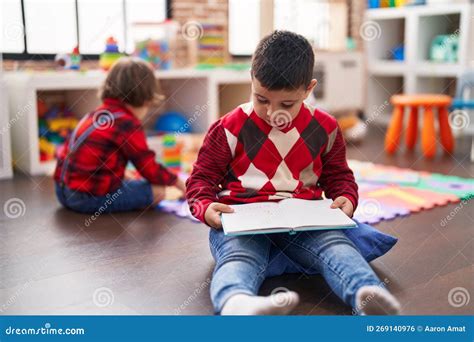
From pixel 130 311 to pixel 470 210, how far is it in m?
1.07

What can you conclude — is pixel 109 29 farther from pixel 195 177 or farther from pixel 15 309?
pixel 15 309

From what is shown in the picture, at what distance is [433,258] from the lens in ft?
3.94

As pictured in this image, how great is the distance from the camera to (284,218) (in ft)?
3.22

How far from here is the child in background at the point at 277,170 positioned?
3.09 ft
